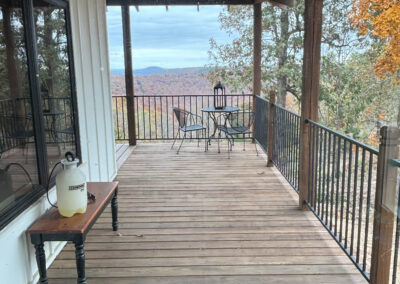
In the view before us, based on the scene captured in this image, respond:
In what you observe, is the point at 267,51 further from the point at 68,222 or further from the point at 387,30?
the point at 68,222

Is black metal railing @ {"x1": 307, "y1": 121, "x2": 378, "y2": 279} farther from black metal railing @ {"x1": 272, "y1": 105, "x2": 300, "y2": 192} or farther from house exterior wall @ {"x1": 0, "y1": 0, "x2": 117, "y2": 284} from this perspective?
house exterior wall @ {"x1": 0, "y1": 0, "x2": 117, "y2": 284}

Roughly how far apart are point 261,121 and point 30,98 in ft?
13.1

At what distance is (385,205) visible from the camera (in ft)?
5.66

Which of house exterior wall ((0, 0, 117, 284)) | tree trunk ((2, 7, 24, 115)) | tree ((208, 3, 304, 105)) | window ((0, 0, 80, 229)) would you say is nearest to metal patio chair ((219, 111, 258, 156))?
house exterior wall ((0, 0, 117, 284))

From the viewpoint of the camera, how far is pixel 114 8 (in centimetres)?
605

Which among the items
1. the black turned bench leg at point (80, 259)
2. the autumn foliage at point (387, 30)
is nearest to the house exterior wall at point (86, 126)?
the black turned bench leg at point (80, 259)

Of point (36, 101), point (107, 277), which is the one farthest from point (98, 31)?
point (107, 277)

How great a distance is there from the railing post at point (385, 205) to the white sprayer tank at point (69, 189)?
1.68m

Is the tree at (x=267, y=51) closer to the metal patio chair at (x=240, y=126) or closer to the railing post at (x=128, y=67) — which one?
the metal patio chair at (x=240, y=126)

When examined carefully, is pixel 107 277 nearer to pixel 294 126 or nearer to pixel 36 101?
pixel 36 101

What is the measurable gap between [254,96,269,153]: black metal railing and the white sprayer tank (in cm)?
358

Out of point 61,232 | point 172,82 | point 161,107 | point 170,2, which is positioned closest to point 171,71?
point 172,82

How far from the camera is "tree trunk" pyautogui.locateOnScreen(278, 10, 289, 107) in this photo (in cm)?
838

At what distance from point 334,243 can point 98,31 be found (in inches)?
125
